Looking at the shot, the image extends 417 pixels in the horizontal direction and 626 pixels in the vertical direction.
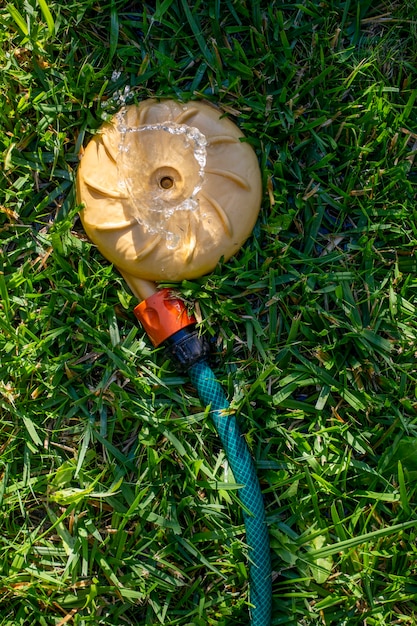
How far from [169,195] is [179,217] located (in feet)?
0.28

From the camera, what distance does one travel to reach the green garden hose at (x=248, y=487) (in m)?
2.18

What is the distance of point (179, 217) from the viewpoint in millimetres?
2227

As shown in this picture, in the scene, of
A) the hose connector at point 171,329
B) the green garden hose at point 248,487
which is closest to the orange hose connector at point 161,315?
the hose connector at point 171,329

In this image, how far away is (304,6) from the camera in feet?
7.77

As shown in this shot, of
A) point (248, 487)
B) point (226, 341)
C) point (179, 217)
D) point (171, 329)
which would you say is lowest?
point (248, 487)

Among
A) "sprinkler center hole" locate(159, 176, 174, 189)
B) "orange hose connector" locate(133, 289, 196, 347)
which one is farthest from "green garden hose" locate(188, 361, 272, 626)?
"sprinkler center hole" locate(159, 176, 174, 189)

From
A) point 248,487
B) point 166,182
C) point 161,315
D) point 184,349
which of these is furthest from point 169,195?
→ point 248,487

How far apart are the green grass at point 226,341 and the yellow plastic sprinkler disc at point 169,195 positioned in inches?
3.7

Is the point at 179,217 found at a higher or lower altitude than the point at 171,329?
higher

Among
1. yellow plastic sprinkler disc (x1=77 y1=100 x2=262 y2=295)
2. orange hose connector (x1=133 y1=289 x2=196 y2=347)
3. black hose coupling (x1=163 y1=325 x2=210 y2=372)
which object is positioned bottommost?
black hose coupling (x1=163 y1=325 x2=210 y2=372)

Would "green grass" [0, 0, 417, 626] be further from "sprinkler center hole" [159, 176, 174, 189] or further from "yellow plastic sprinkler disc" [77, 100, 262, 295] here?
"sprinkler center hole" [159, 176, 174, 189]

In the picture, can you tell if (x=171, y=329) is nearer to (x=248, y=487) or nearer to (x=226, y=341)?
Answer: (x=226, y=341)

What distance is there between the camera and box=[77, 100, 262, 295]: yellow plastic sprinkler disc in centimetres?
222

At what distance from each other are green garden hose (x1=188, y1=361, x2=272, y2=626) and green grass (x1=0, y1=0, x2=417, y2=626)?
0.06 meters
